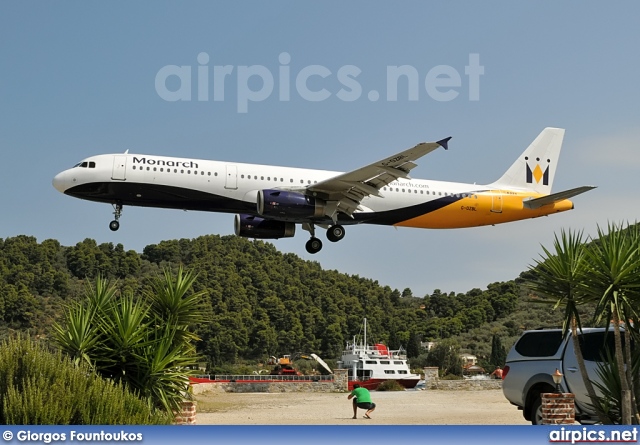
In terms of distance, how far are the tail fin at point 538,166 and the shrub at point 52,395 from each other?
A: 1047 inches

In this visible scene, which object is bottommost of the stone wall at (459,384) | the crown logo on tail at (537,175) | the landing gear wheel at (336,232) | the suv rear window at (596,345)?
the stone wall at (459,384)

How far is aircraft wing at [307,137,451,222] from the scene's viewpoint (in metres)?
30.5

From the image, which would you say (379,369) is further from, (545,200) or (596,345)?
(596,345)

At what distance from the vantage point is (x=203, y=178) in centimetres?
3098

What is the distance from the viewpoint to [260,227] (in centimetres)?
3478

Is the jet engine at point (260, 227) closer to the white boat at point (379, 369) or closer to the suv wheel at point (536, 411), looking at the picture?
the white boat at point (379, 369)

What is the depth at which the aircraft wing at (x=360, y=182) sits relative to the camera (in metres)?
30.5

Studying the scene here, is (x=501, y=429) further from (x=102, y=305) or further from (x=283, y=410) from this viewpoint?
(x=283, y=410)

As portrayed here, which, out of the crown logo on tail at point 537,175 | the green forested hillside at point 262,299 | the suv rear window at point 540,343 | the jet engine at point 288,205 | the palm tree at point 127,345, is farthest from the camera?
the green forested hillside at point 262,299

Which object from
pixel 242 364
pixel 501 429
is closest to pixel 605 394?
pixel 501 429

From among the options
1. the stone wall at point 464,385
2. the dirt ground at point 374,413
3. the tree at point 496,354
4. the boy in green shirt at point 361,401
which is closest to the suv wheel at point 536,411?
the dirt ground at point 374,413

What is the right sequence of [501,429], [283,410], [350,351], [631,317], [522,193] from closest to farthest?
[501,429], [631,317], [283,410], [522,193], [350,351]

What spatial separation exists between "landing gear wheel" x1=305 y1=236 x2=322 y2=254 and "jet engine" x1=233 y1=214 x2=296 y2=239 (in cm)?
127

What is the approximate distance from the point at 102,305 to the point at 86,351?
1.32 meters
